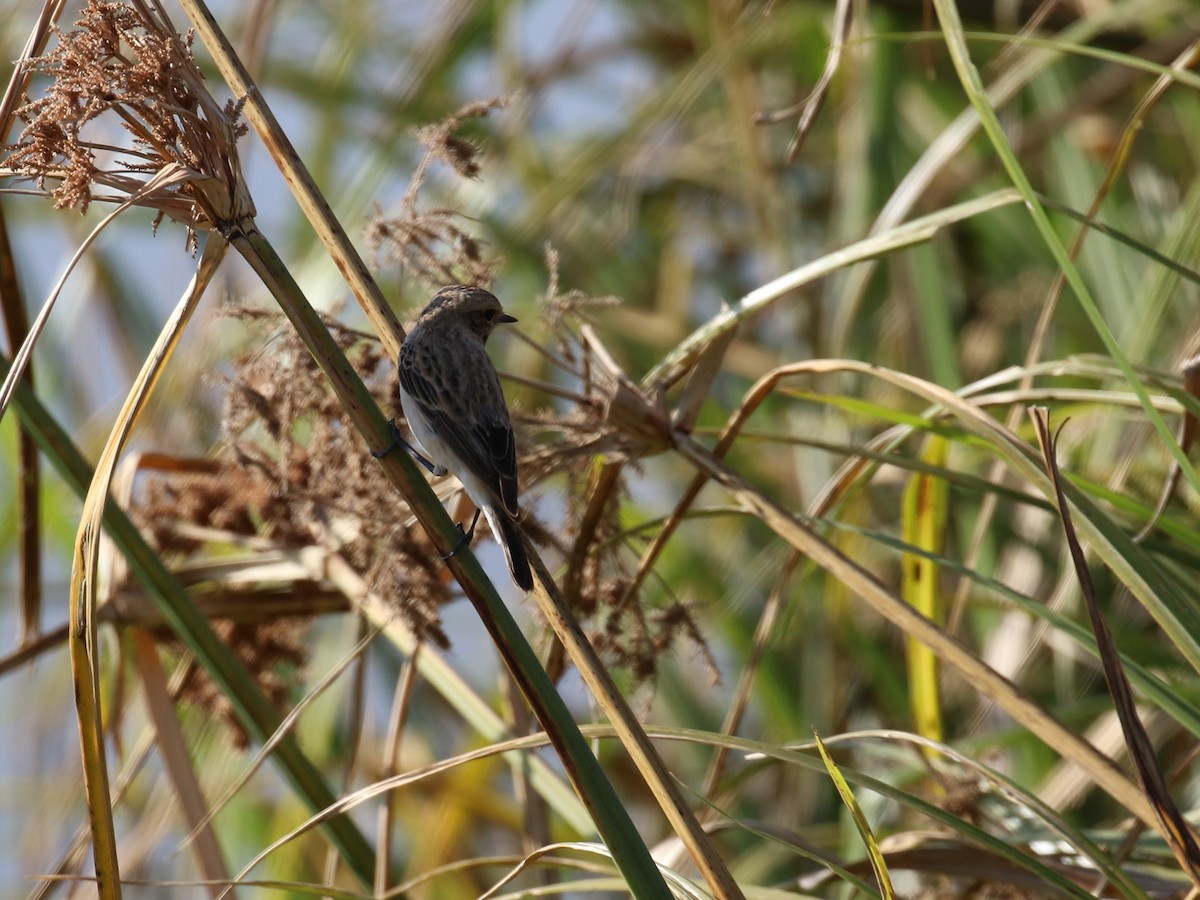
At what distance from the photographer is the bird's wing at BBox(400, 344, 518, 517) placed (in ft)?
9.37

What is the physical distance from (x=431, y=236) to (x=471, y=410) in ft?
Result: 2.10

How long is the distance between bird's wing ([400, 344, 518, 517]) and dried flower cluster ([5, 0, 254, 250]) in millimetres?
849

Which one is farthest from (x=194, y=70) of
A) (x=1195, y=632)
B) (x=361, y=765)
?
(x=361, y=765)

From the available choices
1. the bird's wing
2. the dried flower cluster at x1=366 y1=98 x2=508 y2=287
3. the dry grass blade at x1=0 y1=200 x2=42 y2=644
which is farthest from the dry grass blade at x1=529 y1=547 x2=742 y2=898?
the dry grass blade at x1=0 y1=200 x2=42 y2=644

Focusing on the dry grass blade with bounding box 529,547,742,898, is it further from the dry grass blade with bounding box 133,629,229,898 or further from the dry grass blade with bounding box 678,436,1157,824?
Answer: the dry grass blade with bounding box 133,629,229,898

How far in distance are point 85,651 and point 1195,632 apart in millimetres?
1717

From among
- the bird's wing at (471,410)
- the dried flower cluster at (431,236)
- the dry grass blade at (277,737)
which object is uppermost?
the dried flower cluster at (431,236)

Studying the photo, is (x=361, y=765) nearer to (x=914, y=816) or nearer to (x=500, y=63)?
(x=914, y=816)

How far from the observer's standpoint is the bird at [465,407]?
276 cm

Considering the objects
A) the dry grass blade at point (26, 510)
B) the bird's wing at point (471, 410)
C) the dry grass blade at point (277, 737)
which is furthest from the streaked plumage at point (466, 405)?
the dry grass blade at point (26, 510)

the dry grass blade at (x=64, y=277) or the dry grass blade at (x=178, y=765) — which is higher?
the dry grass blade at (x=64, y=277)

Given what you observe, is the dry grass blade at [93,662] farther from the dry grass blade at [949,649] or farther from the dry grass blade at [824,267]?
the dry grass blade at [824,267]

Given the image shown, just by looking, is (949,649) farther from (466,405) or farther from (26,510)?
(26,510)

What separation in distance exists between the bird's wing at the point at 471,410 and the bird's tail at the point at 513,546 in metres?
0.03
